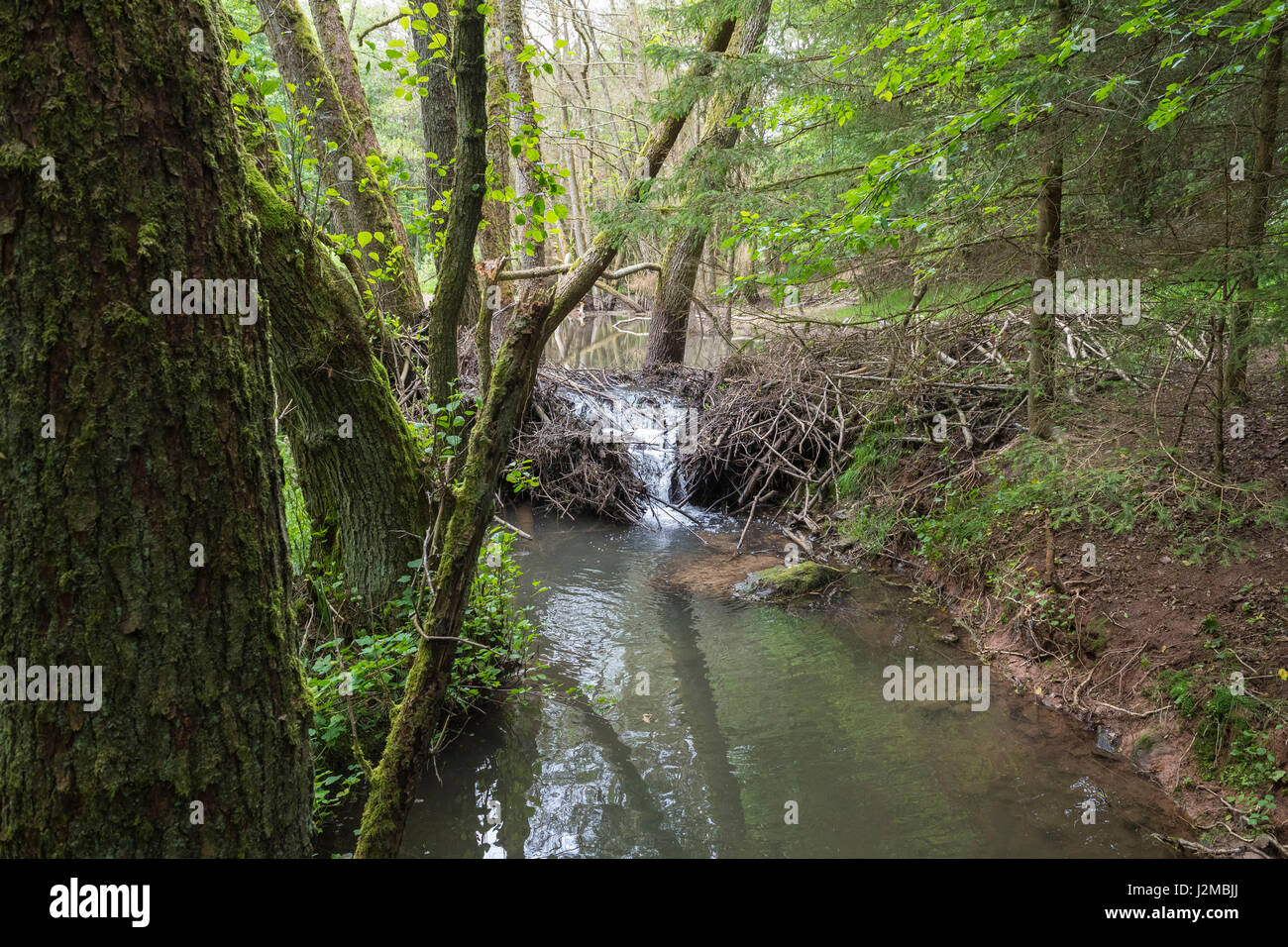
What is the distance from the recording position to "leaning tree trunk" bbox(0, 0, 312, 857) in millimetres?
1534

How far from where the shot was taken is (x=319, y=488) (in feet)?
14.8

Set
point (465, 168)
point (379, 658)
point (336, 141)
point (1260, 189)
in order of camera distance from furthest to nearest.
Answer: point (336, 141) → point (1260, 189) → point (379, 658) → point (465, 168)

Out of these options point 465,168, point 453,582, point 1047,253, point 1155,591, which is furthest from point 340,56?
point 1155,591

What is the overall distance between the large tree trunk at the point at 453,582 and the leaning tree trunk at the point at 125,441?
0.57 metres

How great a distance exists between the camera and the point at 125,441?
1609 mm

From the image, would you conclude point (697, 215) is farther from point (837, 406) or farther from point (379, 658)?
point (379, 658)

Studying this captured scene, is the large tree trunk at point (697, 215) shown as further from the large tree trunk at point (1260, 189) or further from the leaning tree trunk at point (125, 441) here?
the leaning tree trunk at point (125, 441)

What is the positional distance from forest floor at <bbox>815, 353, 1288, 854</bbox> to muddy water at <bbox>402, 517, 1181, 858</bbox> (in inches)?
10.8

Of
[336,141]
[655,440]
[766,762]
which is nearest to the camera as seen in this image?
[766,762]

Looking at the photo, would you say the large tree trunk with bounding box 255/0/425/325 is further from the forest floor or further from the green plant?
the forest floor

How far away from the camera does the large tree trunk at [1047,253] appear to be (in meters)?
5.07

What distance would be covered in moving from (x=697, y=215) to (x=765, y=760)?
5.30 m
